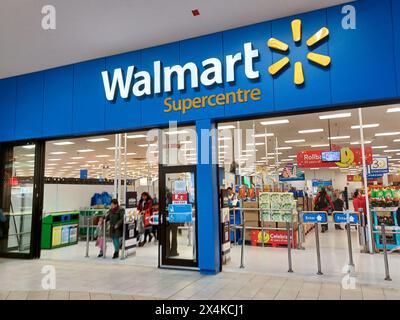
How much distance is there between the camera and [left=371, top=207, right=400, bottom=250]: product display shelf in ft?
25.2

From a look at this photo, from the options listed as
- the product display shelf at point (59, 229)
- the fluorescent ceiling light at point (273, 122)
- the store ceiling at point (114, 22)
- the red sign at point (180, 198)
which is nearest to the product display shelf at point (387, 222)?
the fluorescent ceiling light at point (273, 122)

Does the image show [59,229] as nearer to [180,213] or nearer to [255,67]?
[180,213]

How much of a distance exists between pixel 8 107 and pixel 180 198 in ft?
16.2

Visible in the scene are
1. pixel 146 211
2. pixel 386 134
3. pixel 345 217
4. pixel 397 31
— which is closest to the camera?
pixel 397 31

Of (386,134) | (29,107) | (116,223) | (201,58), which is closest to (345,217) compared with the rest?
(201,58)

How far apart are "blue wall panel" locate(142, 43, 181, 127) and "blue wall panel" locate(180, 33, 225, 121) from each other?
165mm

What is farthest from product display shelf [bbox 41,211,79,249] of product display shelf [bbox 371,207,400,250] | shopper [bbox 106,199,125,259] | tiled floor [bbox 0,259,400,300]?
product display shelf [bbox 371,207,400,250]

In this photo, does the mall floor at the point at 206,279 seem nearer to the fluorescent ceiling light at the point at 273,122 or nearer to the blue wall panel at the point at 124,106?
the blue wall panel at the point at 124,106

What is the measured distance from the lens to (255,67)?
5609 mm

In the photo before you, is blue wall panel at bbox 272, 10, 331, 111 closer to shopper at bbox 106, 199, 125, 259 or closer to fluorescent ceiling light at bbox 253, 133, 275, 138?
shopper at bbox 106, 199, 125, 259

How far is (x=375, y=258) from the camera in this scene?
22.4 feet

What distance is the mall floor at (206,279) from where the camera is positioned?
4.51 m

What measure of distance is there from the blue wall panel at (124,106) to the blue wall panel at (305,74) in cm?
272
